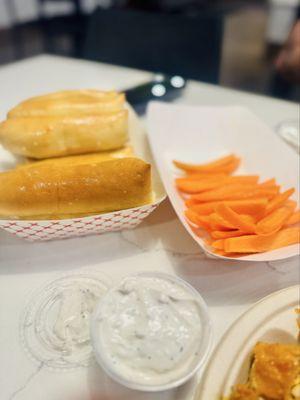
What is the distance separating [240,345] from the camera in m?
0.70

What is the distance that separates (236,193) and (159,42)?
1.48m

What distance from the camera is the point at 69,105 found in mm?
1163

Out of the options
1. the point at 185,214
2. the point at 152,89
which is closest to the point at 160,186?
the point at 185,214

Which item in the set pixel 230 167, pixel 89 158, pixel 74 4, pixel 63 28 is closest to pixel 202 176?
pixel 230 167

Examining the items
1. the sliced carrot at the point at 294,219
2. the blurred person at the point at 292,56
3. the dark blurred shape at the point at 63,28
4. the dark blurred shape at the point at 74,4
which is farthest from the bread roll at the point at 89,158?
the dark blurred shape at the point at 74,4

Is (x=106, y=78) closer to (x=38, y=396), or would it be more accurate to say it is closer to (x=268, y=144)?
(x=268, y=144)

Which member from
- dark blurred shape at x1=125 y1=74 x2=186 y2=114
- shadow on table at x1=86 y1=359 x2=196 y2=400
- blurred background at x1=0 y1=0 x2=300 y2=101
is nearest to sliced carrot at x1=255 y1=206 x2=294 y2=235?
shadow on table at x1=86 y1=359 x2=196 y2=400

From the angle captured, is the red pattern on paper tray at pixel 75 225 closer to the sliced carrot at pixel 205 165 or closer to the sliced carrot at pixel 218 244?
the sliced carrot at pixel 218 244

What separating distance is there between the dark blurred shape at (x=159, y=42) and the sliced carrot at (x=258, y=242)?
144 cm

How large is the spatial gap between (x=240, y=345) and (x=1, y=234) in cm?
66

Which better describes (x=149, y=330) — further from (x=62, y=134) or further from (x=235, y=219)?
(x=62, y=134)

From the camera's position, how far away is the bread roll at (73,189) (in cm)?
90

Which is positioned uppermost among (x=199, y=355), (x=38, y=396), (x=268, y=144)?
(x=268, y=144)

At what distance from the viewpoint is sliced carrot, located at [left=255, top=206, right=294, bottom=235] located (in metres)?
0.91
